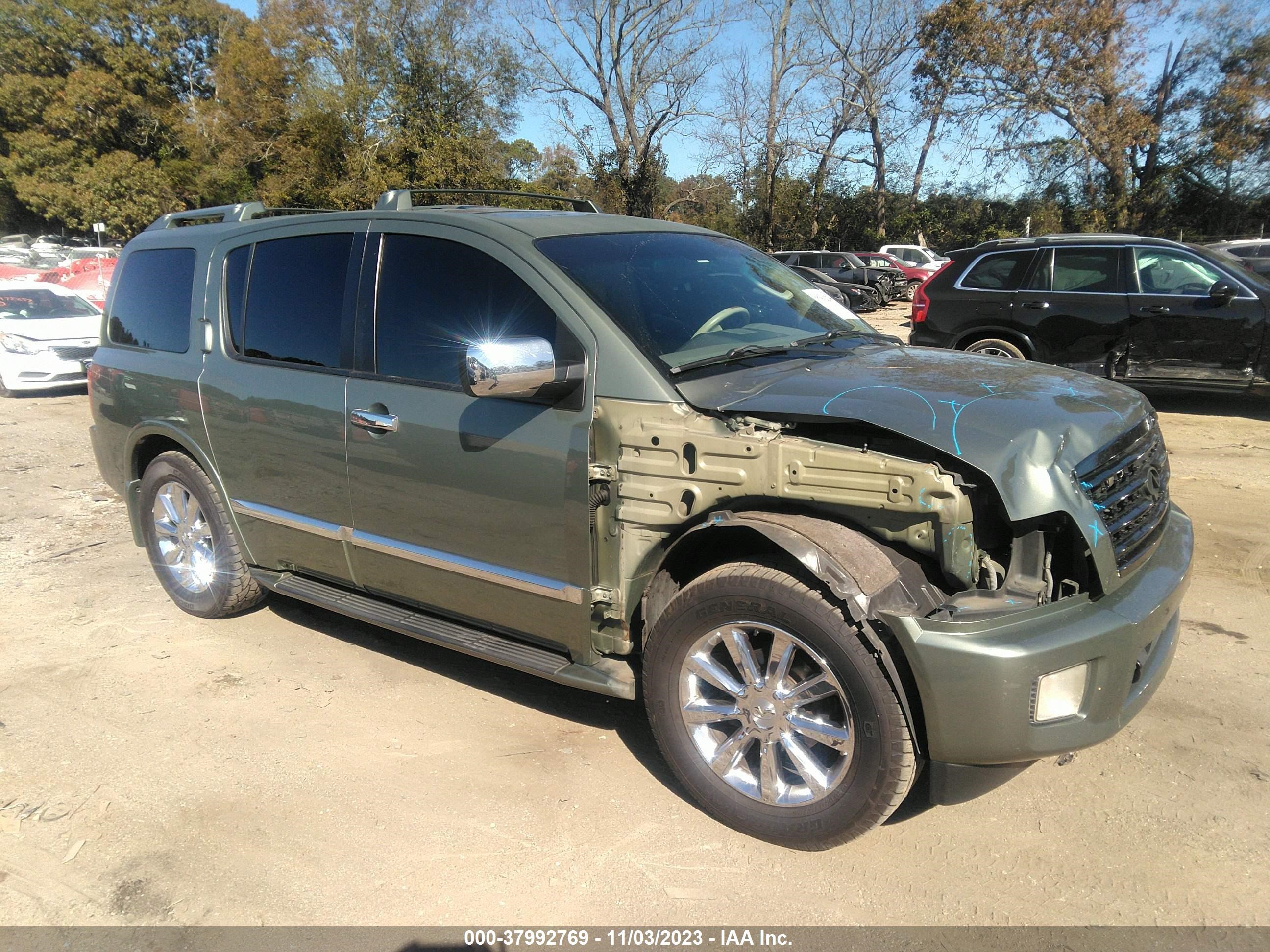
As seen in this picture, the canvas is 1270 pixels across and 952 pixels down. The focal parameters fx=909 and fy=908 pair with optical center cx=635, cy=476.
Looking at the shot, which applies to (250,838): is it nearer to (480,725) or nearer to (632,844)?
(480,725)

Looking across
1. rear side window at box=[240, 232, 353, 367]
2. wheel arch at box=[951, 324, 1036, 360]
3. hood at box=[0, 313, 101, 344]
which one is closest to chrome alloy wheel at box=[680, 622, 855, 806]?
rear side window at box=[240, 232, 353, 367]

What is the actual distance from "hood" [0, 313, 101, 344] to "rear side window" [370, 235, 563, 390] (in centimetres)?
1108

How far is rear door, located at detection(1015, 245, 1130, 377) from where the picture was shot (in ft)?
29.4

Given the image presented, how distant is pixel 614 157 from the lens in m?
32.7

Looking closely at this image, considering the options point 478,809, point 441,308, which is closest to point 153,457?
point 441,308

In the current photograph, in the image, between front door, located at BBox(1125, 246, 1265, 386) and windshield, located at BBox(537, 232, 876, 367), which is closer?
windshield, located at BBox(537, 232, 876, 367)

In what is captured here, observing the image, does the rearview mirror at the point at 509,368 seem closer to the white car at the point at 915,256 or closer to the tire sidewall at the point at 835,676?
A: the tire sidewall at the point at 835,676

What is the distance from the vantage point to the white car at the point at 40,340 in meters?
12.4

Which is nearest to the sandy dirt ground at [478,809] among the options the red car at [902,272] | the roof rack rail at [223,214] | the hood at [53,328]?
the roof rack rail at [223,214]

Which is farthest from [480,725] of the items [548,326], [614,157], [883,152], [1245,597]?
[883,152]

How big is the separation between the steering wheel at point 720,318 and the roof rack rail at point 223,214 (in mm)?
2081

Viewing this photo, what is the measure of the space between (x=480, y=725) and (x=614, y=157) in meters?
31.6

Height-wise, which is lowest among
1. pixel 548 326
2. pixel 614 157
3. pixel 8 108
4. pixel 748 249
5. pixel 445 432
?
pixel 445 432

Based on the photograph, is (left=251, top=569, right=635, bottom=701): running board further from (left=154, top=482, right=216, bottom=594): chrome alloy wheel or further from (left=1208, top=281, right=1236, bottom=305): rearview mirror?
(left=1208, top=281, right=1236, bottom=305): rearview mirror
